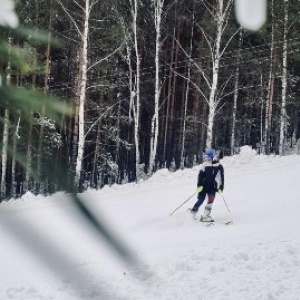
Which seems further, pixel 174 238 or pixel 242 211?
pixel 242 211

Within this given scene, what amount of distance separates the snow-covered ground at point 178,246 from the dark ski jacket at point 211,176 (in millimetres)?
749

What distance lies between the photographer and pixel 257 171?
17969mm

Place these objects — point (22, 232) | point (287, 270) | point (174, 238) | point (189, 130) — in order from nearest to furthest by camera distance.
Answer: point (22, 232)
point (287, 270)
point (174, 238)
point (189, 130)

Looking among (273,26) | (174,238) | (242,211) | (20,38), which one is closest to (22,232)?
(20,38)

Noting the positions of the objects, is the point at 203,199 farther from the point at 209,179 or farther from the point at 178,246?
the point at 178,246

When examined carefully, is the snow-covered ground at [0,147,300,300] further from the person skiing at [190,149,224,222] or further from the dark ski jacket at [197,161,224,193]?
the dark ski jacket at [197,161,224,193]

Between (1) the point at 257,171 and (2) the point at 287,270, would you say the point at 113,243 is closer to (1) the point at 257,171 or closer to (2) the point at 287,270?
(2) the point at 287,270

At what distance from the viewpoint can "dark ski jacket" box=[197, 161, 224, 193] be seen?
10.4 m

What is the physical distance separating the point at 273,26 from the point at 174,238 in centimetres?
1638

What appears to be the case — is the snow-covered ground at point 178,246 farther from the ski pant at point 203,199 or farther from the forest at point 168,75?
the forest at point 168,75

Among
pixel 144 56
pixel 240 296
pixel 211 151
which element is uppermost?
pixel 144 56

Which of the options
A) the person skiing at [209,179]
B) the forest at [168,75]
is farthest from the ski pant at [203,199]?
the forest at [168,75]

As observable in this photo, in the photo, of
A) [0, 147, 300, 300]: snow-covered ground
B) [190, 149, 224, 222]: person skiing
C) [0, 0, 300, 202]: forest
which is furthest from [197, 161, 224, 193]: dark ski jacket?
[0, 0, 300, 202]: forest

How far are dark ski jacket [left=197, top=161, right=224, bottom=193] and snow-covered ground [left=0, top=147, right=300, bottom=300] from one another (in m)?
0.75
